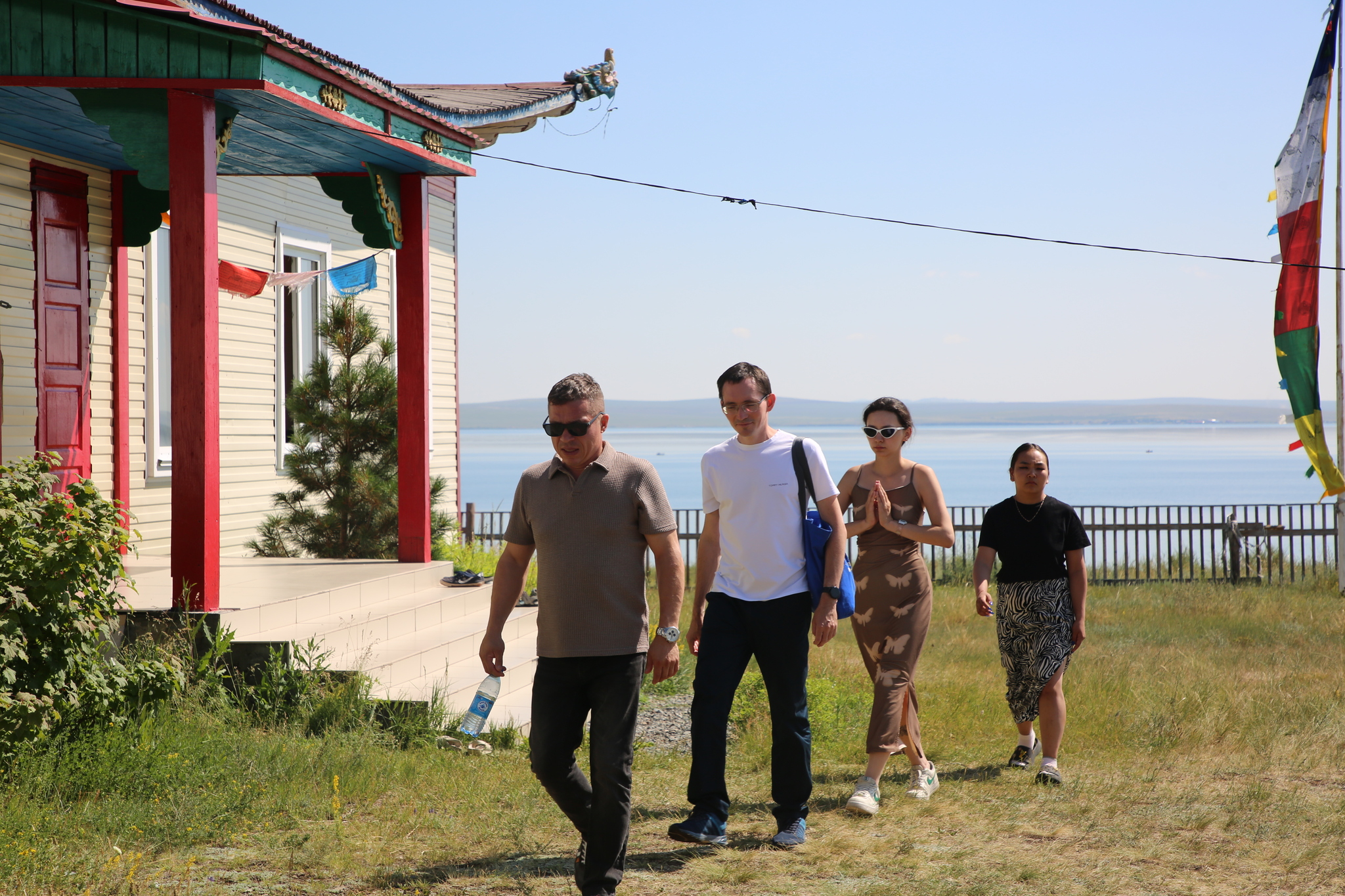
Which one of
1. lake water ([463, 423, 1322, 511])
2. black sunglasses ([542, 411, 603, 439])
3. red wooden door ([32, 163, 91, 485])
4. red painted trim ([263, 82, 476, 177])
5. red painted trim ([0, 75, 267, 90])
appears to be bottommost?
Result: lake water ([463, 423, 1322, 511])

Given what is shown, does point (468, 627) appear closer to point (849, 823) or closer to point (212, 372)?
point (212, 372)

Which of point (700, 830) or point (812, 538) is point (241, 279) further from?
point (700, 830)

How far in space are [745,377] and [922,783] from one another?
2.45 m

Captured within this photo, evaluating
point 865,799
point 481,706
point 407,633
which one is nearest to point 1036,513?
point 865,799

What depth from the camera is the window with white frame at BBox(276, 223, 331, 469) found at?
41.8ft

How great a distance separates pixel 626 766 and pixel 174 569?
12.8 feet

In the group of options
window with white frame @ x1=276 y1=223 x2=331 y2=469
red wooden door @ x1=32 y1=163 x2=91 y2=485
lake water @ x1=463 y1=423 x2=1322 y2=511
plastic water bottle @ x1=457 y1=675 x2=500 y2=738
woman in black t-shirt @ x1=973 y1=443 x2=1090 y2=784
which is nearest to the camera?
plastic water bottle @ x1=457 y1=675 x2=500 y2=738


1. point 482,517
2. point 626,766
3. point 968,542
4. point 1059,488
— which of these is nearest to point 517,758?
point 626,766

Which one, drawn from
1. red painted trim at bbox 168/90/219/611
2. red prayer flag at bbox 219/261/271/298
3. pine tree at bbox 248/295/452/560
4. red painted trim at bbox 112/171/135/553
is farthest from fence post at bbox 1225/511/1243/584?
red painted trim at bbox 168/90/219/611

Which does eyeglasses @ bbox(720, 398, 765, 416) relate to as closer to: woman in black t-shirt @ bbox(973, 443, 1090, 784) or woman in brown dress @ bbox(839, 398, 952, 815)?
A: woman in brown dress @ bbox(839, 398, 952, 815)

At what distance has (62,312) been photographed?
9.59 meters

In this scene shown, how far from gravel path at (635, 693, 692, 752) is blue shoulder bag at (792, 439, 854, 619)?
2.27 meters

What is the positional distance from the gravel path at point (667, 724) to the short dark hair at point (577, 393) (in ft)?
10.6

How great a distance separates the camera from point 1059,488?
83.0 metres
